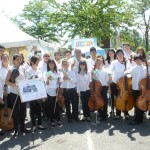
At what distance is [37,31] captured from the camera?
47.0 m

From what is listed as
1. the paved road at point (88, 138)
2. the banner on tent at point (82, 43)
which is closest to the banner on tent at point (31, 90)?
the paved road at point (88, 138)

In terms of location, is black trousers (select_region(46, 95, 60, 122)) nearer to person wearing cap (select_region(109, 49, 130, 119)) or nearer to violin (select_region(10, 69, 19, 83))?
violin (select_region(10, 69, 19, 83))

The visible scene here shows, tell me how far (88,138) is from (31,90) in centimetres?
154

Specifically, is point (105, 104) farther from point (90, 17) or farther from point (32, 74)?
point (90, 17)

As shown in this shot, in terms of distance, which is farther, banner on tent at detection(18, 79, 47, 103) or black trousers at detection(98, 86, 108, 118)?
black trousers at detection(98, 86, 108, 118)

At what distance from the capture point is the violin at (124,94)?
7.55 metres

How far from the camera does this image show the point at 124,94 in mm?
7539

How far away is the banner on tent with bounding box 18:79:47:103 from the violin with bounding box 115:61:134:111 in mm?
1906

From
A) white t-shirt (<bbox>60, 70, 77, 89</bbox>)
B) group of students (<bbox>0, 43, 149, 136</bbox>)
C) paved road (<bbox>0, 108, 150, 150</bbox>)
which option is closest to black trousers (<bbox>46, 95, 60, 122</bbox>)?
group of students (<bbox>0, 43, 149, 136</bbox>)

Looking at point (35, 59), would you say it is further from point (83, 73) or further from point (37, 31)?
point (37, 31)

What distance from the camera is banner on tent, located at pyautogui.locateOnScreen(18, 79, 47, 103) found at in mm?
6535

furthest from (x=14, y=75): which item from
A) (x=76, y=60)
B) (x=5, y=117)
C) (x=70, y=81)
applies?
(x=76, y=60)

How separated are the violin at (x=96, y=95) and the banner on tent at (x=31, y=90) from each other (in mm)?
1421

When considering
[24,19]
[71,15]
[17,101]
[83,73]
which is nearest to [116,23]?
[71,15]
